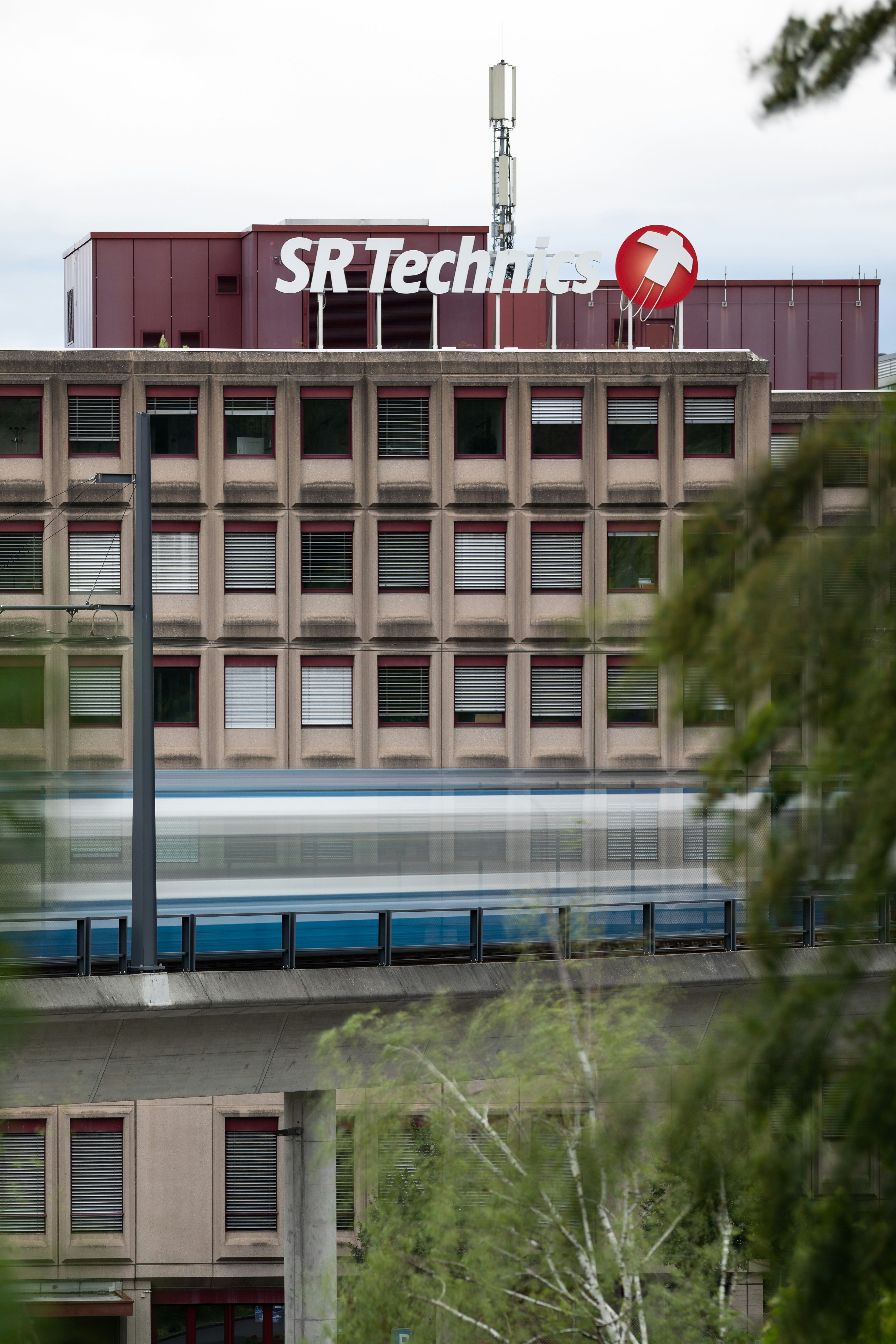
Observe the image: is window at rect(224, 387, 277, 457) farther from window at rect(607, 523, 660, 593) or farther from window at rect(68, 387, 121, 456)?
window at rect(607, 523, 660, 593)

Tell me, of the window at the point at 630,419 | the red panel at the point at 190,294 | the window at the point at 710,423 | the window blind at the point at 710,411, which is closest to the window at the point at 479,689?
the window at the point at 630,419

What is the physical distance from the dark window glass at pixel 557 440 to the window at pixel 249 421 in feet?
24.0

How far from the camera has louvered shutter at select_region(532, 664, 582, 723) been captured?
43.9m

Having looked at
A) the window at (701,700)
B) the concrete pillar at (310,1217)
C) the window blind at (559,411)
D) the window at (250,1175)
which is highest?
the window blind at (559,411)

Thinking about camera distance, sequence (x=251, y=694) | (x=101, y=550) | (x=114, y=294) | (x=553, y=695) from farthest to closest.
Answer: (x=114, y=294)
(x=553, y=695)
(x=251, y=694)
(x=101, y=550)

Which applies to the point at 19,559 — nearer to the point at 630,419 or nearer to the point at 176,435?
the point at 176,435

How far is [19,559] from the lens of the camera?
41.9m

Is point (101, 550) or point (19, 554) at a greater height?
point (101, 550)

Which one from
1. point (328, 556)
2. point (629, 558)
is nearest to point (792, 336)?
point (629, 558)

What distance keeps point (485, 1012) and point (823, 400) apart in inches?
1220

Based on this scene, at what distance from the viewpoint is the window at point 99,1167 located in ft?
118

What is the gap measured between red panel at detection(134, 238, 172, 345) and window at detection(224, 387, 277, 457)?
7046mm

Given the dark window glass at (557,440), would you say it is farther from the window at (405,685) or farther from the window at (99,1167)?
the window at (99,1167)

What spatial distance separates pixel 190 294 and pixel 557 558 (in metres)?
15.0
